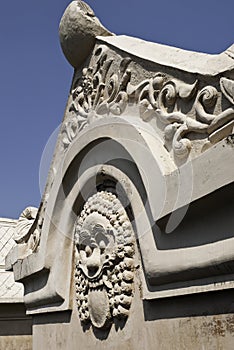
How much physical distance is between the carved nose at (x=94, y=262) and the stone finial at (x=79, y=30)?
1.77 meters

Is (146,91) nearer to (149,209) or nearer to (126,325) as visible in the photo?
(149,209)

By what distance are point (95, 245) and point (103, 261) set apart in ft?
0.72

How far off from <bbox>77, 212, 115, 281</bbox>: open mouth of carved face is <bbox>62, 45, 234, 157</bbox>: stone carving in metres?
0.83

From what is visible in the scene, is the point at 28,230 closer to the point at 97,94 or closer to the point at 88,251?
the point at 88,251

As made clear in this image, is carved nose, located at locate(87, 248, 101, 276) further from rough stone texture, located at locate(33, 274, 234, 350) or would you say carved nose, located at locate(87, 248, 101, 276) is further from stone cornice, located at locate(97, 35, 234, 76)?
stone cornice, located at locate(97, 35, 234, 76)

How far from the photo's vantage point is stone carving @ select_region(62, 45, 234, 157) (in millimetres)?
3139

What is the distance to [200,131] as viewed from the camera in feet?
10.5

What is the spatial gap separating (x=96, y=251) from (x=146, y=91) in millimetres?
1286

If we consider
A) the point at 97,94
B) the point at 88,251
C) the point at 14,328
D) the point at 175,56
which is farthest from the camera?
the point at 14,328

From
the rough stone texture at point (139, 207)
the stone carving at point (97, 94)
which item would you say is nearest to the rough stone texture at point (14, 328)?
the rough stone texture at point (139, 207)

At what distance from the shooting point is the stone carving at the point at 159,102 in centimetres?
314

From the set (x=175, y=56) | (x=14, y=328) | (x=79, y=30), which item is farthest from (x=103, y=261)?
(x=14, y=328)

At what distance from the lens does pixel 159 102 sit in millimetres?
3619

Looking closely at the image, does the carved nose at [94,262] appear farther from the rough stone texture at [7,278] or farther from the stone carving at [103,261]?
the rough stone texture at [7,278]
